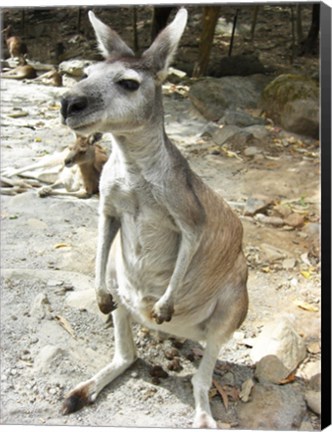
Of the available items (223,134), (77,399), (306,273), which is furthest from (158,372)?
(223,134)

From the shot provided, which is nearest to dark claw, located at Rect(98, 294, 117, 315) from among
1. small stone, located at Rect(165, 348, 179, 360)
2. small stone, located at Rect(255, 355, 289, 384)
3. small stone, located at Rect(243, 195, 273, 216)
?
small stone, located at Rect(165, 348, 179, 360)

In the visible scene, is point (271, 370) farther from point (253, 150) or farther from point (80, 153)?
point (80, 153)

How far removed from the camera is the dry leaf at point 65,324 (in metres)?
2.47

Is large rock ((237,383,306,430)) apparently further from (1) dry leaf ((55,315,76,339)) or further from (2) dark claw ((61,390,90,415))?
(1) dry leaf ((55,315,76,339))

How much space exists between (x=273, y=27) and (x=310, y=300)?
4.18ft

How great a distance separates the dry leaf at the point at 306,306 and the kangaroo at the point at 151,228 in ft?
1.76

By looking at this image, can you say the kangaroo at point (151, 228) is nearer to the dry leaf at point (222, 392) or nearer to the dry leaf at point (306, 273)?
the dry leaf at point (222, 392)

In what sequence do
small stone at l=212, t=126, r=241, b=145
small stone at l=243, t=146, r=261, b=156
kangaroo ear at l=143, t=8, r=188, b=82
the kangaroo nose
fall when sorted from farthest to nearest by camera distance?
1. small stone at l=212, t=126, r=241, b=145
2. small stone at l=243, t=146, r=261, b=156
3. kangaroo ear at l=143, t=8, r=188, b=82
4. the kangaroo nose

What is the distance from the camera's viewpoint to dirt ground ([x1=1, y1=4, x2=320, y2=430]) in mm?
2283

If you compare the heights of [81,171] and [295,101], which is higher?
[295,101]

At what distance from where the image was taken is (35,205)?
3680 millimetres

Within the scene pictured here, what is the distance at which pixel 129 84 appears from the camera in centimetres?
179

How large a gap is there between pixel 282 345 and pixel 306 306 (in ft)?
1.06

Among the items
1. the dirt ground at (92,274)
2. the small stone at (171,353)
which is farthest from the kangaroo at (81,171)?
the small stone at (171,353)
